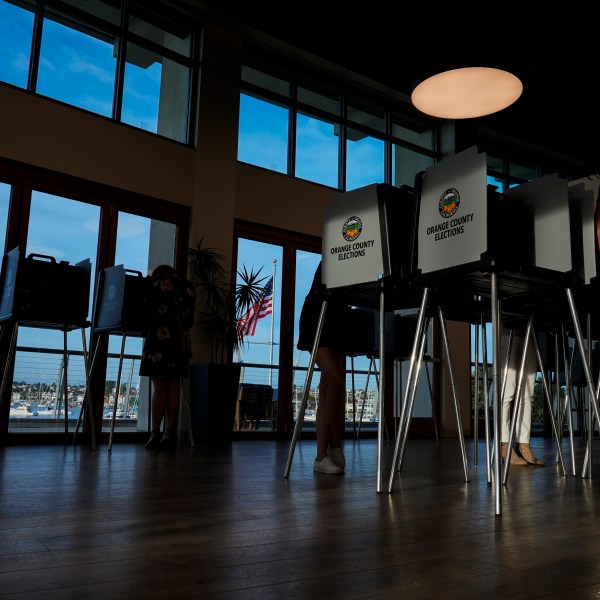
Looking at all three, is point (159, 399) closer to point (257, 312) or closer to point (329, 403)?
point (329, 403)

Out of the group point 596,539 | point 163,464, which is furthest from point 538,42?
point 596,539

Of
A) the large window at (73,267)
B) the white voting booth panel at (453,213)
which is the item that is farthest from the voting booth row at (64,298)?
the white voting booth panel at (453,213)

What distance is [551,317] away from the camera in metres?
3.54

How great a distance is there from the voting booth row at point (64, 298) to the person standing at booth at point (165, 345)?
207 mm

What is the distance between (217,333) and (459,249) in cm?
425

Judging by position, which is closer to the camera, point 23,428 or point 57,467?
point 57,467

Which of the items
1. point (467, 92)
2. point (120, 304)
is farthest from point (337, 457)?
point (467, 92)

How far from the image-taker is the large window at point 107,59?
228 inches

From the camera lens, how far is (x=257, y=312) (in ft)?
22.7

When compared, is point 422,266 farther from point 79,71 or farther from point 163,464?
point 79,71

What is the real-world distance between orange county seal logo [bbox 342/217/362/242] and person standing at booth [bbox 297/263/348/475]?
345 millimetres

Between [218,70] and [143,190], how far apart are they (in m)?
1.74

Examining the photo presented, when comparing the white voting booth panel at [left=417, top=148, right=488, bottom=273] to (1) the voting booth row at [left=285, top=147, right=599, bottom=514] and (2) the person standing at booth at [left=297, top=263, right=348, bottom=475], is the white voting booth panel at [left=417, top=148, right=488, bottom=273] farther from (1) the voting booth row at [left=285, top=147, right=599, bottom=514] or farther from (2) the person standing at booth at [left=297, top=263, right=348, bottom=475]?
(2) the person standing at booth at [left=297, top=263, right=348, bottom=475]

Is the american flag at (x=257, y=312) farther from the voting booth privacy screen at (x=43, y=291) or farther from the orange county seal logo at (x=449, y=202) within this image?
the orange county seal logo at (x=449, y=202)
